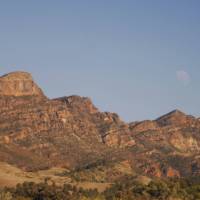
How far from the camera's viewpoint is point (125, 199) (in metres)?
190

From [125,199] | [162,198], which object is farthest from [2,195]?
[162,198]

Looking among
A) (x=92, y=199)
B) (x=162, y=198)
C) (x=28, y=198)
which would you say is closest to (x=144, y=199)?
(x=162, y=198)

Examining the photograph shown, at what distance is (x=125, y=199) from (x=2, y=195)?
116 feet

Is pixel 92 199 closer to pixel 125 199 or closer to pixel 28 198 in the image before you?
pixel 125 199

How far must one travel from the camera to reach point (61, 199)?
198875mm

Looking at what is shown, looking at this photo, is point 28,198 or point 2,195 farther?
point 28,198

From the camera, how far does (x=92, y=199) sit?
191 m

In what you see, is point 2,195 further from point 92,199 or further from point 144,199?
point 144,199

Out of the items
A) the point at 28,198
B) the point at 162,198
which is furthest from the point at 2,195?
the point at 162,198

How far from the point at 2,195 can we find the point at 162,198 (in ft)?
162

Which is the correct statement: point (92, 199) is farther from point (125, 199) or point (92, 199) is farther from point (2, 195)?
point (2, 195)

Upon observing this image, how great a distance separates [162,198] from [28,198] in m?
41.2

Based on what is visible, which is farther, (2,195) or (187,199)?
(187,199)

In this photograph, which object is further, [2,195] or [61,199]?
[61,199]
